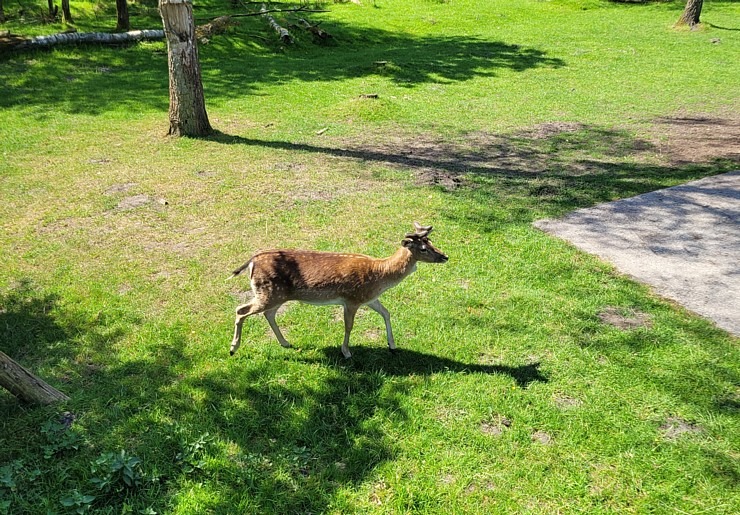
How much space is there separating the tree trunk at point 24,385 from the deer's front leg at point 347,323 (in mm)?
2584

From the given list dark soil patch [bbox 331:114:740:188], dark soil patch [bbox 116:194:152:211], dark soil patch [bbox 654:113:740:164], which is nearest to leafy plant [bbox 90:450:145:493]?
dark soil patch [bbox 116:194:152:211]

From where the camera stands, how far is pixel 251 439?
4.70 meters

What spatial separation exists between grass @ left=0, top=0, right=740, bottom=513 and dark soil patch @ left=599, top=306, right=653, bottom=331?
0.06 metres

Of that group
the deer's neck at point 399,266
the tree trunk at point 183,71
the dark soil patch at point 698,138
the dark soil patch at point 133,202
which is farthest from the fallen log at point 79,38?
the deer's neck at point 399,266

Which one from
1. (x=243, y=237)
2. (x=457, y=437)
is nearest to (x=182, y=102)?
(x=243, y=237)

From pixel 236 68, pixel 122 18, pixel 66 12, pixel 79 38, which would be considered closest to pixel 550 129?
pixel 236 68

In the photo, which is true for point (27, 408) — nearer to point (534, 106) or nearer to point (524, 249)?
point (524, 249)

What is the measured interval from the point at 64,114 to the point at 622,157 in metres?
13.9

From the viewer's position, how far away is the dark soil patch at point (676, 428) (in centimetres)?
471

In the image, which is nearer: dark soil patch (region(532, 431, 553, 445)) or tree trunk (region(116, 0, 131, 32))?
dark soil patch (region(532, 431, 553, 445))

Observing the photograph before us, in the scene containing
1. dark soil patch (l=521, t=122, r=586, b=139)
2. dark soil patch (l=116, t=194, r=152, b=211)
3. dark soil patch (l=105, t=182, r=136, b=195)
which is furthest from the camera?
dark soil patch (l=521, t=122, r=586, b=139)

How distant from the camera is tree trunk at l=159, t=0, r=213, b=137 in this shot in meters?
11.7

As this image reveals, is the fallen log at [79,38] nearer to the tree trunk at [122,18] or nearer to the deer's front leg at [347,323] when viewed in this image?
the tree trunk at [122,18]

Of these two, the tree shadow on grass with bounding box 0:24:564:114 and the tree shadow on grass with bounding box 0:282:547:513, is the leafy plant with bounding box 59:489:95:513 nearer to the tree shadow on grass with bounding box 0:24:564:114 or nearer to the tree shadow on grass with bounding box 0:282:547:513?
the tree shadow on grass with bounding box 0:282:547:513
